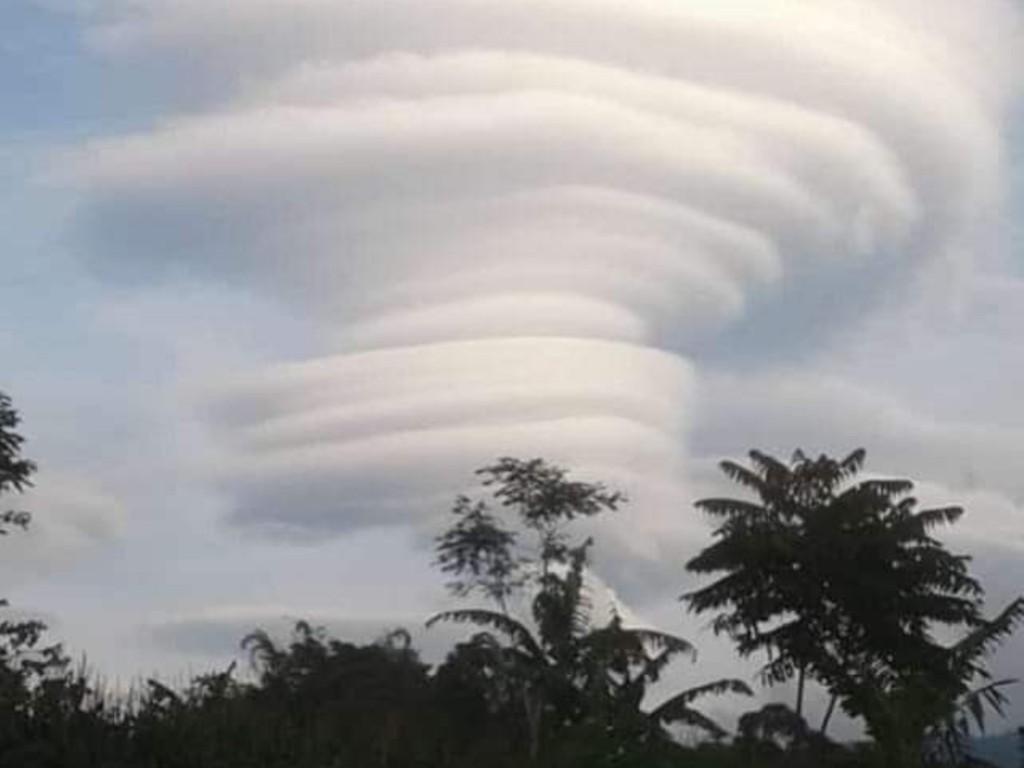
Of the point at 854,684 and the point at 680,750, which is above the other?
the point at 854,684

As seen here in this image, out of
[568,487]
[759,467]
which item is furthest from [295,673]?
[759,467]

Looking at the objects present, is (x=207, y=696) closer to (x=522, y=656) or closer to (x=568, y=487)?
(x=522, y=656)

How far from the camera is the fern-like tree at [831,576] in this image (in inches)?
1416

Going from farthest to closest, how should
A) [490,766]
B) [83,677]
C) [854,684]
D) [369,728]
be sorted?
[854,684]
[369,728]
[490,766]
[83,677]

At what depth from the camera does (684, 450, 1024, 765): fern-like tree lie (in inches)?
1416

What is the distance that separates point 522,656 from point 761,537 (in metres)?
5.07

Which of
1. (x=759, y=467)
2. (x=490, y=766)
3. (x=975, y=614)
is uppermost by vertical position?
(x=759, y=467)

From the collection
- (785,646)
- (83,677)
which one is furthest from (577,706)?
(83,677)

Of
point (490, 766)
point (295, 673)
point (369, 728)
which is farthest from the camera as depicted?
point (295, 673)

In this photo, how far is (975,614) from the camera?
36.7m

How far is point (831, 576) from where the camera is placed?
36.1 meters

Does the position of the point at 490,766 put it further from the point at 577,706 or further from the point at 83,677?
the point at 577,706

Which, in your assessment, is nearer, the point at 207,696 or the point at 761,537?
the point at 207,696

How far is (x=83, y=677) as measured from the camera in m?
19.4
